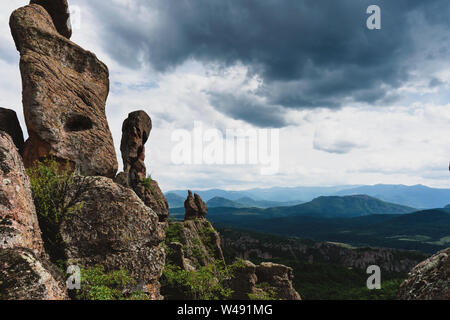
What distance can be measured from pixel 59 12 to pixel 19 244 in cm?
3163

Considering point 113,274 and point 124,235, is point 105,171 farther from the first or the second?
point 113,274

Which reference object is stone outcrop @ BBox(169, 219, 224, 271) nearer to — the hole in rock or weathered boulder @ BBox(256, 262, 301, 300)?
weathered boulder @ BBox(256, 262, 301, 300)

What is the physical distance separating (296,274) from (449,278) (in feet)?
439

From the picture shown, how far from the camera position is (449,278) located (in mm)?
9266

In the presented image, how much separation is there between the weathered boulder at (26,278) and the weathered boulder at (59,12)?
32.1m

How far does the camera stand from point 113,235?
50.4 feet

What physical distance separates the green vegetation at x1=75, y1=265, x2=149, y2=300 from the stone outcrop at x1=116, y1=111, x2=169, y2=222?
28.9 metres

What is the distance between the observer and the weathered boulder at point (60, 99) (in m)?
21.4

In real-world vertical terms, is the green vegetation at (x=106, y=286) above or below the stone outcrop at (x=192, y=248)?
above

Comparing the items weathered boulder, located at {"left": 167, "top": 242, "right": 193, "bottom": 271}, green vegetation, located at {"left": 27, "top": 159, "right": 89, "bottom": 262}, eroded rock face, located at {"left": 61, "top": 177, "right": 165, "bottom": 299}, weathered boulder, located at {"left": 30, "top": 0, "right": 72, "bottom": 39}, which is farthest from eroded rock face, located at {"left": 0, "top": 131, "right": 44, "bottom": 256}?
weathered boulder, located at {"left": 30, "top": 0, "right": 72, "bottom": 39}

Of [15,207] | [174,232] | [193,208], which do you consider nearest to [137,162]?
[174,232]

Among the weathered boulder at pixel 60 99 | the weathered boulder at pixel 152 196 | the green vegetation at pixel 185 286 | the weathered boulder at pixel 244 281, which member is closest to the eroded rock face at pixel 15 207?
the weathered boulder at pixel 60 99

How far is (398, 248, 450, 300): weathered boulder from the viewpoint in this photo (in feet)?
30.5

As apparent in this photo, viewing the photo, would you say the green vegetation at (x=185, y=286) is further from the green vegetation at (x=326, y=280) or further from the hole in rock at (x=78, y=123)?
the green vegetation at (x=326, y=280)
